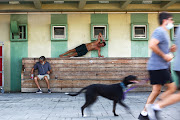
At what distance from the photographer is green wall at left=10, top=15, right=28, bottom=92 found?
44.5ft

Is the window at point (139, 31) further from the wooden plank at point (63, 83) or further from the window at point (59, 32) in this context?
the window at point (59, 32)

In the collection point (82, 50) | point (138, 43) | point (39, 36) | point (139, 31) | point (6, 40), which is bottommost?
point (82, 50)

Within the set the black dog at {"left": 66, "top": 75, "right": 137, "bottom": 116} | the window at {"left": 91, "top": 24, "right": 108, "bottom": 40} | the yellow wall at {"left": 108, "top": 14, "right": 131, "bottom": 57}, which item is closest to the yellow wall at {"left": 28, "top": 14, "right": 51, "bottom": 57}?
the window at {"left": 91, "top": 24, "right": 108, "bottom": 40}

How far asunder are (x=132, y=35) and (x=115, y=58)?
151 cm

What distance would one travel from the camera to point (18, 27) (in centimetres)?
1348

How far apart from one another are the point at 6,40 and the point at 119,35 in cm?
517

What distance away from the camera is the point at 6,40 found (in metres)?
13.5

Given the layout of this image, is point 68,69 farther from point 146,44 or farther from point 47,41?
point 146,44

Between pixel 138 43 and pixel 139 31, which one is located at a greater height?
pixel 139 31

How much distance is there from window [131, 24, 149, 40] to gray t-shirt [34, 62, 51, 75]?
4.12 meters

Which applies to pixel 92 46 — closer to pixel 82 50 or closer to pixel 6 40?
pixel 82 50

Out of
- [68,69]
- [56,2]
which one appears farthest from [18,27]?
[68,69]

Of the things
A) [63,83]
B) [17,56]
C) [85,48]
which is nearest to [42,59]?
[63,83]

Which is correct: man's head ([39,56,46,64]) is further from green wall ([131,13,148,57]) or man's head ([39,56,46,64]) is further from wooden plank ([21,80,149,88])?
green wall ([131,13,148,57])
